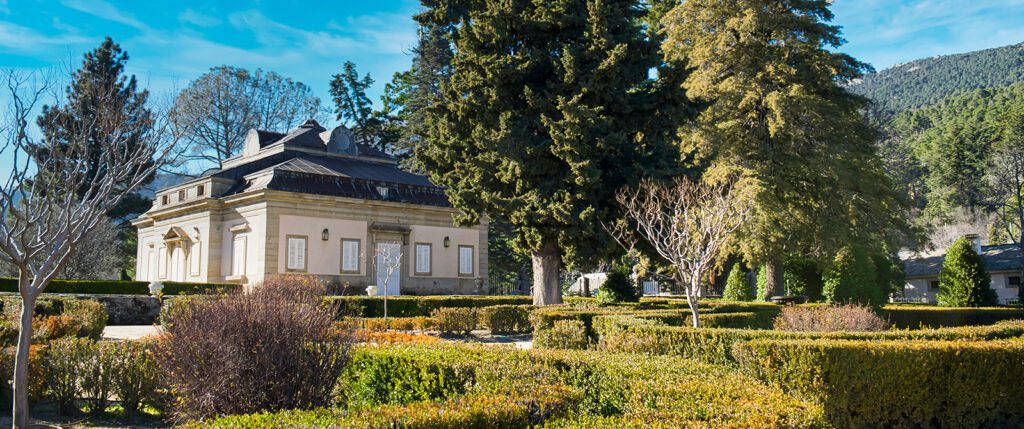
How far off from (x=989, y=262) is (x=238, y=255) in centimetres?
4088

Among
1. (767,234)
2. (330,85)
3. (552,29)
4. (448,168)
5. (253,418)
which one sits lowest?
(253,418)

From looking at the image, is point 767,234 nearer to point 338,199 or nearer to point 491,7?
point 491,7

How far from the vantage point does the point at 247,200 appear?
2978 cm

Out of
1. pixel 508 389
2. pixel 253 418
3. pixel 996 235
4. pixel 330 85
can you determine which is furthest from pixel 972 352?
pixel 996 235

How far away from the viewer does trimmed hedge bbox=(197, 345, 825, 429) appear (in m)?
5.08

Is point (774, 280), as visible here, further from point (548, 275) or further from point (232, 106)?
point (232, 106)

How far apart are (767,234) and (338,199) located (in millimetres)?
16964

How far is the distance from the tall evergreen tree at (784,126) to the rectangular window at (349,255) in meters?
14.4

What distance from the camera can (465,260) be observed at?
3453 centimetres

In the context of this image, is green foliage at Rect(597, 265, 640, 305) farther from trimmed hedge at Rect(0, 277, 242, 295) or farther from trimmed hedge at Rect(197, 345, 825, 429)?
trimmed hedge at Rect(197, 345, 825, 429)

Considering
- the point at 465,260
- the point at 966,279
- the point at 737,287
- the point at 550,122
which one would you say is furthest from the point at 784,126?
the point at 465,260

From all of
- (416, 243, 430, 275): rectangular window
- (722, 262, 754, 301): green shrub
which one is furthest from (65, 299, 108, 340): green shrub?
(722, 262, 754, 301): green shrub

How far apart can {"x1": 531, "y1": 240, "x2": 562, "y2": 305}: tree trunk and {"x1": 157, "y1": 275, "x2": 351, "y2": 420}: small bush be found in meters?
13.5

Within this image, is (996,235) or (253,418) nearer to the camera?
(253,418)
